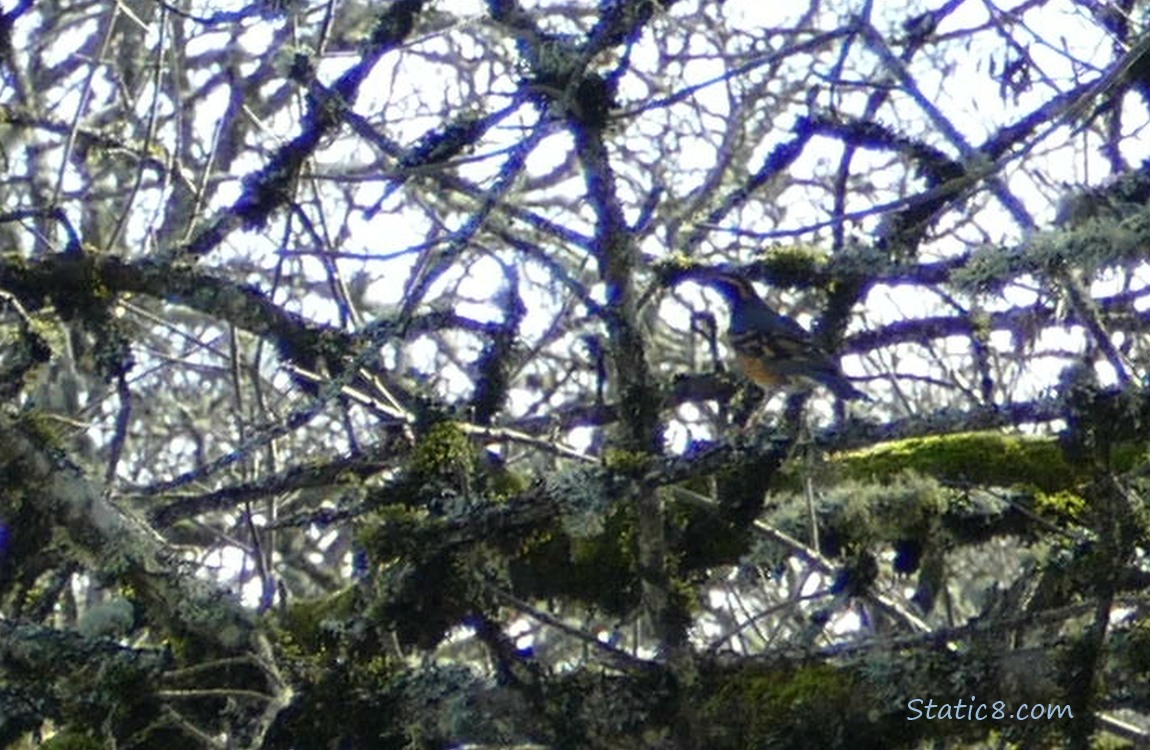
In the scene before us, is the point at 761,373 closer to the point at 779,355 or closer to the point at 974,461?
the point at 779,355

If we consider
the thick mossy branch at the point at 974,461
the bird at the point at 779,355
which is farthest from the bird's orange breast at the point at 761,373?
the thick mossy branch at the point at 974,461

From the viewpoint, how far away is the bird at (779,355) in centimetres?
469

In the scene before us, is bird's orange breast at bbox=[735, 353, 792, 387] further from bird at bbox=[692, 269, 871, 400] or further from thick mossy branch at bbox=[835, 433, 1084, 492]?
thick mossy branch at bbox=[835, 433, 1084, 492]

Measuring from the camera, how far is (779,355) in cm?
484

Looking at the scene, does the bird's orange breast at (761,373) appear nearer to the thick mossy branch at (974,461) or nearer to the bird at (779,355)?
the bird at (779,355)

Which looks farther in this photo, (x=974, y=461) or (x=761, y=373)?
(x=761, y=373)

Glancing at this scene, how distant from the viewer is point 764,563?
434 cm

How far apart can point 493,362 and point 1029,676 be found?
1375 millimetres

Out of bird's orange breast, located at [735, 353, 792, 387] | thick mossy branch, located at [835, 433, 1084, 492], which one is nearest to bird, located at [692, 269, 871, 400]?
bird's orange breast, located at [735, 353, 792, 387]

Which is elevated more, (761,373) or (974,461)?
(761,373)

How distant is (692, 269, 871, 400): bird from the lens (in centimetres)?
469

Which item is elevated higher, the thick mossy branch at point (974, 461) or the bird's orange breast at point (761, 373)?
the bird's orange breast at point (761, 373)

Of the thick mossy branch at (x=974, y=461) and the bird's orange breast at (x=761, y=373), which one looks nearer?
the thick mossy branch at (x=974, y=461)

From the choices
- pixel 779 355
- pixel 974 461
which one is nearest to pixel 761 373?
pixel 779 355
